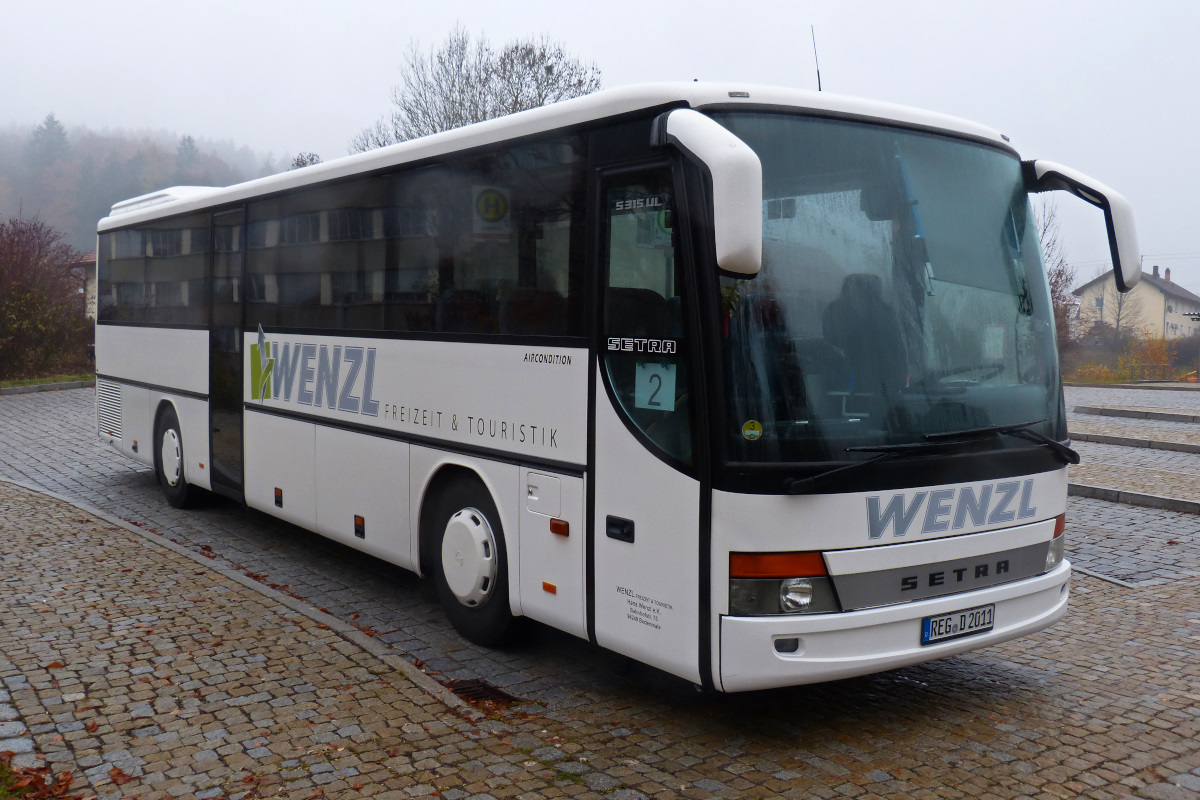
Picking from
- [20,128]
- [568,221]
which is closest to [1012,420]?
[568,221]

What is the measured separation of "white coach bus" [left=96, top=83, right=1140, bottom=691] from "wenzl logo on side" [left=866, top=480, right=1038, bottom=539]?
2cm

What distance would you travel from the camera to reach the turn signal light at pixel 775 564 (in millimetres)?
4898

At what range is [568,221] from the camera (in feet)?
19.5

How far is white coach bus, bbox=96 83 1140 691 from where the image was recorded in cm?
493

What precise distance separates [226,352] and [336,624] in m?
4.06

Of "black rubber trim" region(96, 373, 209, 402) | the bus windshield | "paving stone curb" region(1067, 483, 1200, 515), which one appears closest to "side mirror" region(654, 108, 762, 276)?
the bus windshield

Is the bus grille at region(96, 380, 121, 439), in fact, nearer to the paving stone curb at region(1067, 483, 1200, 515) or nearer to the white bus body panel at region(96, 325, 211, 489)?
the white bus body panel at region(96, 325, 211, 489)

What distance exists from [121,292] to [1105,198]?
11024 mm

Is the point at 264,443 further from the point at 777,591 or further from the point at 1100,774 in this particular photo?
the point at 1100,774

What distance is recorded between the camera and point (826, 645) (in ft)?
16.3

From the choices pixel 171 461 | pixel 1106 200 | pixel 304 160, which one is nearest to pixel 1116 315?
pixel 304 160

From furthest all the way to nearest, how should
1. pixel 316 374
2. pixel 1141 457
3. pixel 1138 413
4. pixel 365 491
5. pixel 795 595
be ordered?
pixel 1138 413 < pixel 1141 457 < pixel 316 374 < pixel 365 491 < pixel 795 595

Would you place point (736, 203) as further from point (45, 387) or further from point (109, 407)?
point (45, 387)

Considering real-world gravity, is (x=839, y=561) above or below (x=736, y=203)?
below
